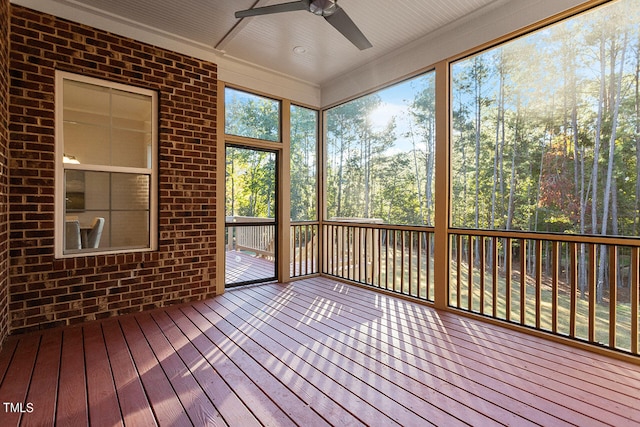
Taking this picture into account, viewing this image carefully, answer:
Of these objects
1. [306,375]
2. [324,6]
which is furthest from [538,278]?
[324,6]

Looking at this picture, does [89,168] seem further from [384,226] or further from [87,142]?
[384,226]

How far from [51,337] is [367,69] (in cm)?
455

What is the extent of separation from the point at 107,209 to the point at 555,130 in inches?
210

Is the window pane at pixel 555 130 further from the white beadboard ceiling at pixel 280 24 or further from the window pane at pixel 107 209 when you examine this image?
the window pane at pixel 107 209

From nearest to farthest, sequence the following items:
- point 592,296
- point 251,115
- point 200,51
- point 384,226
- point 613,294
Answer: point 613,294, point 592,296, point 200,51, point 384,226, point 251,115

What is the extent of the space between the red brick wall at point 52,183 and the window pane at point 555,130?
3.05 m

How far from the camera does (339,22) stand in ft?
7.55

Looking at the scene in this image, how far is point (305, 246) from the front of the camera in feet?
16.0

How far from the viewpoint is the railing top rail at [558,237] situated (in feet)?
7.09

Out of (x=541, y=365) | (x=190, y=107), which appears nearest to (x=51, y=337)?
(x=190, y=107)

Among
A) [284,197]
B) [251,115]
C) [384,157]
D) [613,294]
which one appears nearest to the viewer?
[613,294]

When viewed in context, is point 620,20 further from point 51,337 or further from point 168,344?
point 51,337

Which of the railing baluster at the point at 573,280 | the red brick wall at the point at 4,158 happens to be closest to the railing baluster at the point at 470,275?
the railing baluster at the point at 573,280

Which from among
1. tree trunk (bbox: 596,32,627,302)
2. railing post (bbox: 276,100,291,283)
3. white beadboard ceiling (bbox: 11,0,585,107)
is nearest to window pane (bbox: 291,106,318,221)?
railing post (bbox: 276,100,291,283)
